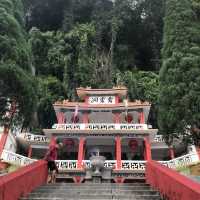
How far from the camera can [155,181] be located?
876 cm

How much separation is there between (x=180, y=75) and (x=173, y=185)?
6659 mm

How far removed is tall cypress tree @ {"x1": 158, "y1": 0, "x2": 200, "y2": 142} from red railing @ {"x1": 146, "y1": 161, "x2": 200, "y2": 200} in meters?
3.21

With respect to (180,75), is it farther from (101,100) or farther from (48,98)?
(48,98)

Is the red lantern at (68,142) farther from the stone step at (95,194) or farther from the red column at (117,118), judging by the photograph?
the stone step at (95,194)

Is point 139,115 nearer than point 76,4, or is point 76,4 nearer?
point 139,115

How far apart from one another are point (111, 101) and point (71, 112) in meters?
3.15

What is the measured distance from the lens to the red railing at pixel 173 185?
5.32 metres

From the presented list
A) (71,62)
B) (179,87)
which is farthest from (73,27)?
(179,87)

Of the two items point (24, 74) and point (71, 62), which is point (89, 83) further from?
point (24, 74)

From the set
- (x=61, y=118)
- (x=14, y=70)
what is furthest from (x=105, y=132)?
(x=14, y=70)

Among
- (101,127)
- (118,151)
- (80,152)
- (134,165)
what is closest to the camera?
(134,165)

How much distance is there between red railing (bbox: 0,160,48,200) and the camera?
6312 mm

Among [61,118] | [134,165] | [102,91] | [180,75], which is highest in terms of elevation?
[102,91]

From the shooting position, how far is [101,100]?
24.8 m
